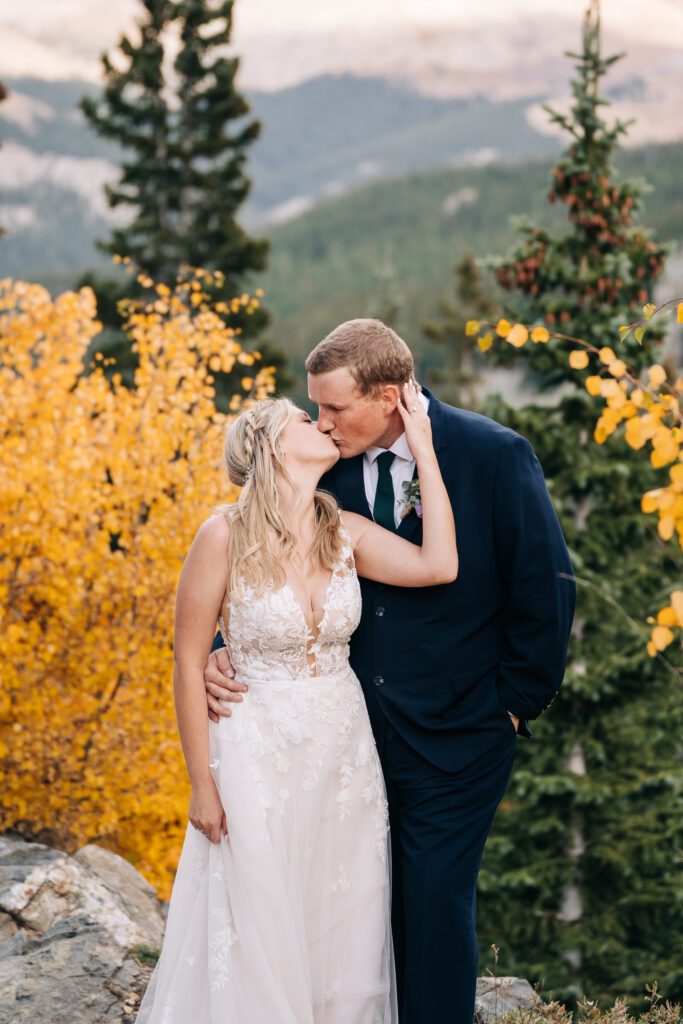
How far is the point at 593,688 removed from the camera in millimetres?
11477

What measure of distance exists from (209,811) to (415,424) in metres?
1.62

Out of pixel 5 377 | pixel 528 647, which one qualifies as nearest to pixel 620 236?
pixel 5 377

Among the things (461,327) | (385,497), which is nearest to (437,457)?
(385,497)

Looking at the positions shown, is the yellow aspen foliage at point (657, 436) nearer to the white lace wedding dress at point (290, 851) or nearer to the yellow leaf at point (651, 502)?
the yellow leaf at point (651, 502)

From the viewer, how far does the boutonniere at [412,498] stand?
4340 millimetres

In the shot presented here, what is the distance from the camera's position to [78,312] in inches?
413

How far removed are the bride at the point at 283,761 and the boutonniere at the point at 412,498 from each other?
16 cm

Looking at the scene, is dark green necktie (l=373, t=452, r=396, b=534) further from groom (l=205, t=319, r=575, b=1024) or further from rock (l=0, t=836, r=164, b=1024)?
rock (l=0, t=836, r=164, b=1024)

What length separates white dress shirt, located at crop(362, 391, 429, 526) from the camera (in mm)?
4430

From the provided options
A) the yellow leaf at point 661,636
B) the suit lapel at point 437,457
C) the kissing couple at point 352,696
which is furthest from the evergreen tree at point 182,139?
the yellow leaf at point 661,636

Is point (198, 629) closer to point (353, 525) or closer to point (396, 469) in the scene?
point (353, 525)

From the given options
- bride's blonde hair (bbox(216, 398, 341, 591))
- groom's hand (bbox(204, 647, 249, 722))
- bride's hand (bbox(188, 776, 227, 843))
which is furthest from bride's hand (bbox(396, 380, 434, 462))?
bride's hand (bbox(188, 776, 227, 843))

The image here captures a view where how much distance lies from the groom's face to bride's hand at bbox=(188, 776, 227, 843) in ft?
4.44

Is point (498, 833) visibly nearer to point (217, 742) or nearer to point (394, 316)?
point (217, 742)
